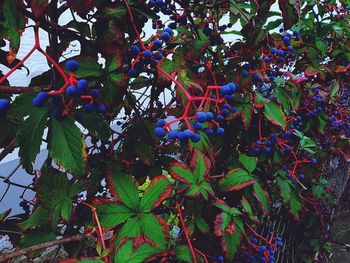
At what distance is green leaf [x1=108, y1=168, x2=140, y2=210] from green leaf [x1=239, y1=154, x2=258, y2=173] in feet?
1.62

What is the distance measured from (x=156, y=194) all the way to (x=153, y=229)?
9 cm

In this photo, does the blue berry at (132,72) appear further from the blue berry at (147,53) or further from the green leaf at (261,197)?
the green leaf at (261,197)

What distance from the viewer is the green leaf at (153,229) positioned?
31.8 inches

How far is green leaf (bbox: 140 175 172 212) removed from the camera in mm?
859

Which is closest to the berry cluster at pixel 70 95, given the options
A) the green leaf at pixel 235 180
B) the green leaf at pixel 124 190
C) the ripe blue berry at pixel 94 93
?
the ripe blue berry at pixel 94 93

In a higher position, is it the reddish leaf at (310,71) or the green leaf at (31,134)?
the reddish leaf at (310,71)

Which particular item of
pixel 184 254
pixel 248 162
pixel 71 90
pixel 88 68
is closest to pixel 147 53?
pixel 88 68

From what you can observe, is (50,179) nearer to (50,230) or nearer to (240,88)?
(50,230)

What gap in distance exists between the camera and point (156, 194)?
0.88 m

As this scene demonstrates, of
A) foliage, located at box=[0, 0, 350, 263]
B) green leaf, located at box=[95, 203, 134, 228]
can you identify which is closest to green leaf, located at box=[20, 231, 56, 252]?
foliage, located at box=[0, 0, 350, 263]

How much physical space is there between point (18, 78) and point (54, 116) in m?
3.63

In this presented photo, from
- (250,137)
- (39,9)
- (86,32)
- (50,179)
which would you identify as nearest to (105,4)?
(86,32)

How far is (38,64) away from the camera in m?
4.04

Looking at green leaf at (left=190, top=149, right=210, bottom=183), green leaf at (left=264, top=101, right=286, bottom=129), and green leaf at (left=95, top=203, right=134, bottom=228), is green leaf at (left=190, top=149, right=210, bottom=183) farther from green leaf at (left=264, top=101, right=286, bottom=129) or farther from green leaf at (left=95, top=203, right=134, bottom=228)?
green leaf at (left=264, top=101, right=286, bottom=129)
